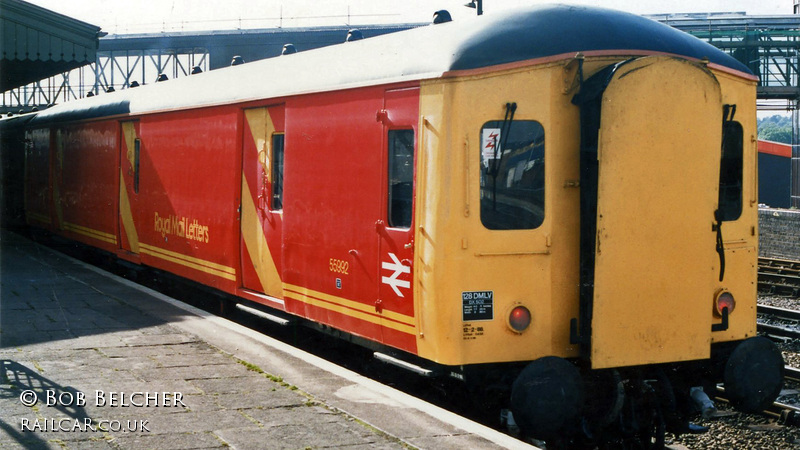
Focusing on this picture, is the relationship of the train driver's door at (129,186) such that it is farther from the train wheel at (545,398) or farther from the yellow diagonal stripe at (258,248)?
the train wheel at (545,398)

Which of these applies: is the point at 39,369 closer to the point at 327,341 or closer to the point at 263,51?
the point at 327,341

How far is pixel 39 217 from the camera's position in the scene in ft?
62.5

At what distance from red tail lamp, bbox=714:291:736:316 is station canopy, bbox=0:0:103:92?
40.9ft

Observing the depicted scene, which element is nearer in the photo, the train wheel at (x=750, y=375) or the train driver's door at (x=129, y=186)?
the train wheel at (x=750, y=375)

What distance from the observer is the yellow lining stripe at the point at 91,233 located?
13852mm

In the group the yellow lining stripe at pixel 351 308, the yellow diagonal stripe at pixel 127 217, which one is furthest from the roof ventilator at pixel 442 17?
the yellow diagonal stripe at pixel 127 217

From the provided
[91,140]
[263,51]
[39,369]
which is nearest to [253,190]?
[39,369]

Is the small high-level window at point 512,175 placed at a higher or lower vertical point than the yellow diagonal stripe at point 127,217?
higher

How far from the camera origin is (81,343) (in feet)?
26.3

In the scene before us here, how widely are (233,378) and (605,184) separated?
122 inches

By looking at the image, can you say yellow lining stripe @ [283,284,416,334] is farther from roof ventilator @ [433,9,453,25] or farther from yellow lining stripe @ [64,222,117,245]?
yellow lining stripe @ [64,222,117,245]

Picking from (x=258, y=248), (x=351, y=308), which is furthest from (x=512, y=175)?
(x=258, y=248)

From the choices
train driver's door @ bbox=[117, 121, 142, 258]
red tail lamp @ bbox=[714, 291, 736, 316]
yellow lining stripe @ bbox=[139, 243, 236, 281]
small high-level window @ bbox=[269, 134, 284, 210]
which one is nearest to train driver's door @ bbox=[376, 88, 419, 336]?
small high-level window @ bbox=[269, 134, 284, 210]

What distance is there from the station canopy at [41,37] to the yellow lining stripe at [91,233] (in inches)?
116
